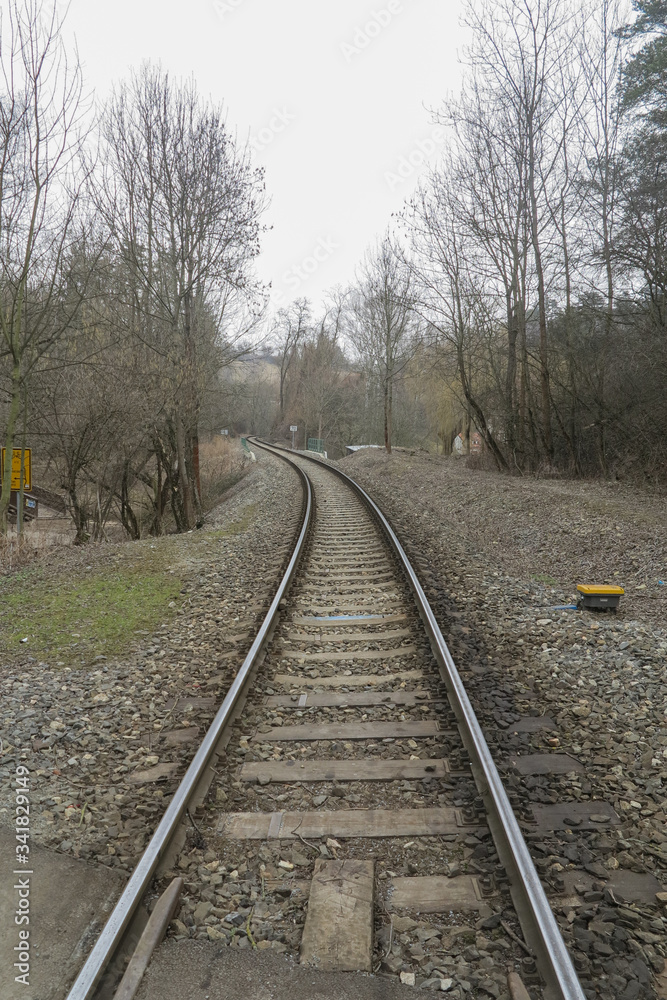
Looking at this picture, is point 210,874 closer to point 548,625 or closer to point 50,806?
point 50,806

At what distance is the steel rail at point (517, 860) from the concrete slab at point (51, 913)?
5.83 feet

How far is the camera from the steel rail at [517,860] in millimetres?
2076

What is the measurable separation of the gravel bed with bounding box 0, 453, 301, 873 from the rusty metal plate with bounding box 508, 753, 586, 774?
6.64ft

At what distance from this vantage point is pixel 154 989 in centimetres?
212

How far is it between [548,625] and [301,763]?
3224mm

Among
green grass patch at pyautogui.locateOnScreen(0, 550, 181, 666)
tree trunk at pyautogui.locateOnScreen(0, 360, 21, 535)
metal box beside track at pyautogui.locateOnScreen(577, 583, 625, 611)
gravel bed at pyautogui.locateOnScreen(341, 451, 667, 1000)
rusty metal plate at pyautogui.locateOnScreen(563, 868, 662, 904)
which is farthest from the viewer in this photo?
tree trunk at pyautogui.locateOnScreen(0, 360, 21, 535)

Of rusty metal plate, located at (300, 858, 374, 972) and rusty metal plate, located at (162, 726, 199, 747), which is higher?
rusty metal plate, located at (162, 726, 199, 747)

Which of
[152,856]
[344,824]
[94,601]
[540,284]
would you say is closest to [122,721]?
[152,856]

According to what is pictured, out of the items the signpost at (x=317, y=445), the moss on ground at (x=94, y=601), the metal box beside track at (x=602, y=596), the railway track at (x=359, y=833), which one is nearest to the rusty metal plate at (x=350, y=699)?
the railway track at (x=359, y=833)

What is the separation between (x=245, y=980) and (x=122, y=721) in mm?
2267

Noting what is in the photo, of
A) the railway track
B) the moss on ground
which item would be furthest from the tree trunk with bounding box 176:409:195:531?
the railway track

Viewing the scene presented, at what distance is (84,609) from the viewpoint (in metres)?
6.43

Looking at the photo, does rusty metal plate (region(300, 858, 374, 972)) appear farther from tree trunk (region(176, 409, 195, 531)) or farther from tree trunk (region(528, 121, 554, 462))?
tree trunk (region(528, 121, 554, 462))

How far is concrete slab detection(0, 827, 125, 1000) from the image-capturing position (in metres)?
2.19
